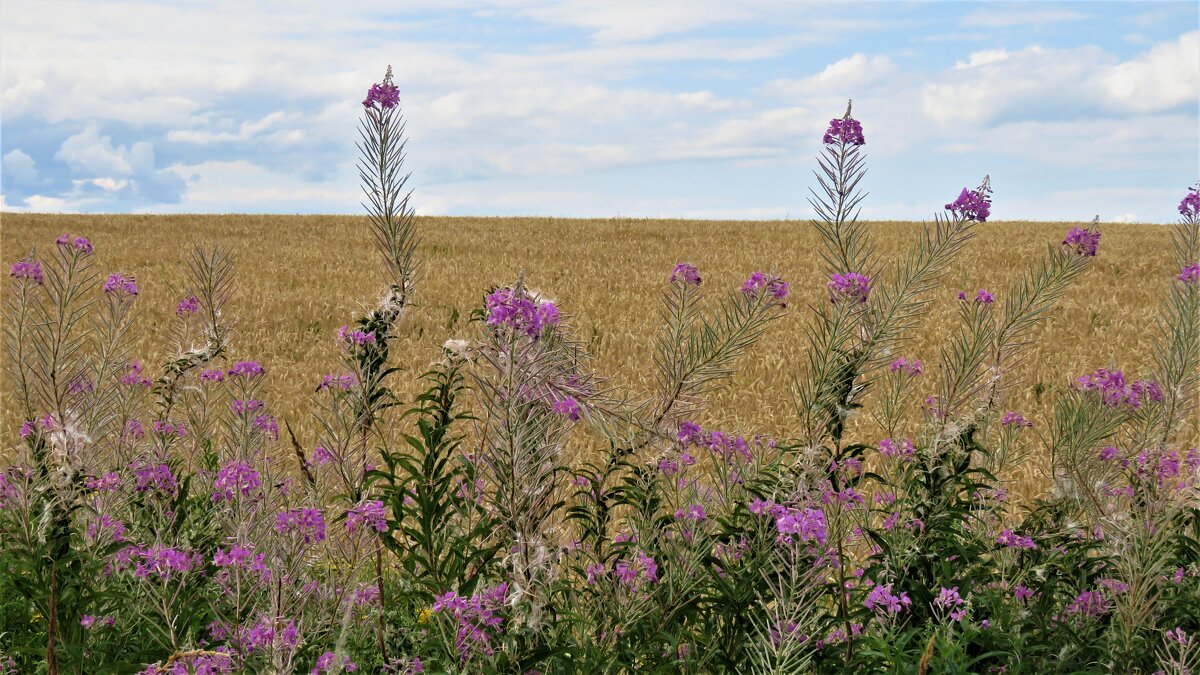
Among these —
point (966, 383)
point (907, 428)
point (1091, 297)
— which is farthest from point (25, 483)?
point (1091, 297)

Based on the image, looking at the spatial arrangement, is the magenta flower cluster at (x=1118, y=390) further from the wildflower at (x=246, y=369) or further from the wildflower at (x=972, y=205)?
the wildflower at (x=246, y=369)

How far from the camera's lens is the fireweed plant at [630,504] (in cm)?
271

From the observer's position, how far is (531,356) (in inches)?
95.4

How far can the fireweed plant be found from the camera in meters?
2.71

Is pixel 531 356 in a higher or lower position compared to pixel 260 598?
higher

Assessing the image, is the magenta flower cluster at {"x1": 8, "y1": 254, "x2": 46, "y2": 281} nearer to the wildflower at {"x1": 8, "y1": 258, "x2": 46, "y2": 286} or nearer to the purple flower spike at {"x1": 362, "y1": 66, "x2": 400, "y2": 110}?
the wildflower at {"x1": 8, "y1": 258, "x2": 46, "y2": 286}

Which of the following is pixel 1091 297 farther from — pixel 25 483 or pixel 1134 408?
pixel 25 483

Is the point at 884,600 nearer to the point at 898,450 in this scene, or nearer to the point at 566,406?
the point at 898,450

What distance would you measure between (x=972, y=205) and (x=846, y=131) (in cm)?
50

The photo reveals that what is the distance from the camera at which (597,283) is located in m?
17.5

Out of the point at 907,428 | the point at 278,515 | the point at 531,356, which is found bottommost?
the point at 907,428

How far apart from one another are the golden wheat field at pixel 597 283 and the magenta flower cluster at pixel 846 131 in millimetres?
494

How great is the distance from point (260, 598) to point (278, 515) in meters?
0.31

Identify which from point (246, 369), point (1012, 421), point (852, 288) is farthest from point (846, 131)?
point (246, 369)
